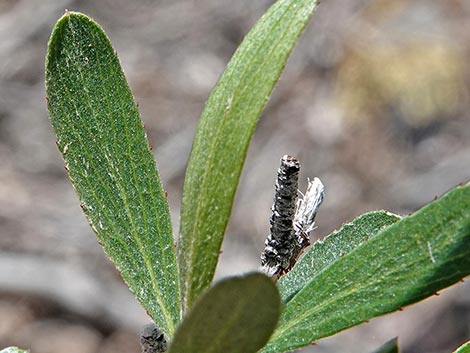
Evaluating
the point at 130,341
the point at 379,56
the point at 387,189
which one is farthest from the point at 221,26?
the point at 130,341

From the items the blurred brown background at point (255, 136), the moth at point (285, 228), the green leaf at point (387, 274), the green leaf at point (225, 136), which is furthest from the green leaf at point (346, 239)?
the blurred brown background at point (255, 136)

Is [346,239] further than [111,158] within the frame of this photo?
Yes

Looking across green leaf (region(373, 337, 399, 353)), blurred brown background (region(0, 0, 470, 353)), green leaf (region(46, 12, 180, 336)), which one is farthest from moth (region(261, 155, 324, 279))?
blurred brown background (region(0, 0, 470, 353))

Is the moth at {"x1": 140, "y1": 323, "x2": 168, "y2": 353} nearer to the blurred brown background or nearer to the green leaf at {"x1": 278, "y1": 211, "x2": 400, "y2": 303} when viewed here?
the green leaf at {"x1": 278, "y1": 211, "x2": 400, "y2": 303}

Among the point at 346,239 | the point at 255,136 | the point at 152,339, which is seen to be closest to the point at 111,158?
the point at 152,339

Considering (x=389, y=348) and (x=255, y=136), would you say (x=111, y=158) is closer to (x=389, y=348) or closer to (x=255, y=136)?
(x=389, y=348)

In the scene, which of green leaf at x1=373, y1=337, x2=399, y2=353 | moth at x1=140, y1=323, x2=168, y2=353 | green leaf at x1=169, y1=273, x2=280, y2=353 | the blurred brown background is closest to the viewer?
green leaf at x1=169, y1=273, x2=280, y2=353

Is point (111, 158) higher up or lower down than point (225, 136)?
higher up
